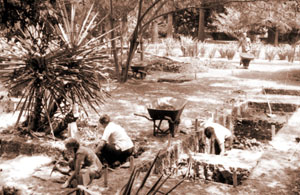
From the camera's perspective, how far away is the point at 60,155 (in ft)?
25.1

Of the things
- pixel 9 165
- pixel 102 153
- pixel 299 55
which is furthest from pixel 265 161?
pixel 299 55

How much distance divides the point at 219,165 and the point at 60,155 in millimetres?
2878

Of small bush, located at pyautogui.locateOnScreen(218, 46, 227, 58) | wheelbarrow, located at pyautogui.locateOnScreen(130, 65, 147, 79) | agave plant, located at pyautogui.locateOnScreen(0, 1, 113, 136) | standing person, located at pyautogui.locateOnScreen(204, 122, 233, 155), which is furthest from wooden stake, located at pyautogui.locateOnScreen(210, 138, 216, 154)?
small bush, located at pyautogui.locateOnScreen(218, 46, 227, 58)

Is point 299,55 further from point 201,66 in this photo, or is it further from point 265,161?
point 265,161

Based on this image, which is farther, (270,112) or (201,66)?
(201,66)

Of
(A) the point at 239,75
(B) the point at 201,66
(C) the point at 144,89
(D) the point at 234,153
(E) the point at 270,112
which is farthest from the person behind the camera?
(B) the point at 201,66

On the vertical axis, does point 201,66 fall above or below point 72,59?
below

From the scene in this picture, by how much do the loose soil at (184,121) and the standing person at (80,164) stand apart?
16 cm

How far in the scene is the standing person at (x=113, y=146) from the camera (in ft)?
22.2

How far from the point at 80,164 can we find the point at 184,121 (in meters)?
4.32

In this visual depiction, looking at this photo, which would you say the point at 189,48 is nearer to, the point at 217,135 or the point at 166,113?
the point at 166,113

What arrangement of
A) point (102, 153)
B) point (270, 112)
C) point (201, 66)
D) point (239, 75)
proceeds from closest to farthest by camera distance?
point (102, 153) → point (270, 112) → point (239, 75) → point (201, 66)

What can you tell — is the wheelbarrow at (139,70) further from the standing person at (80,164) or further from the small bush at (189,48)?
the standing person at (80,164)

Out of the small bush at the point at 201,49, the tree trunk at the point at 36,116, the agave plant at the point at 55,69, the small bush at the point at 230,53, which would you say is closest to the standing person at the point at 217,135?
the agave plant at the point at 55,69
